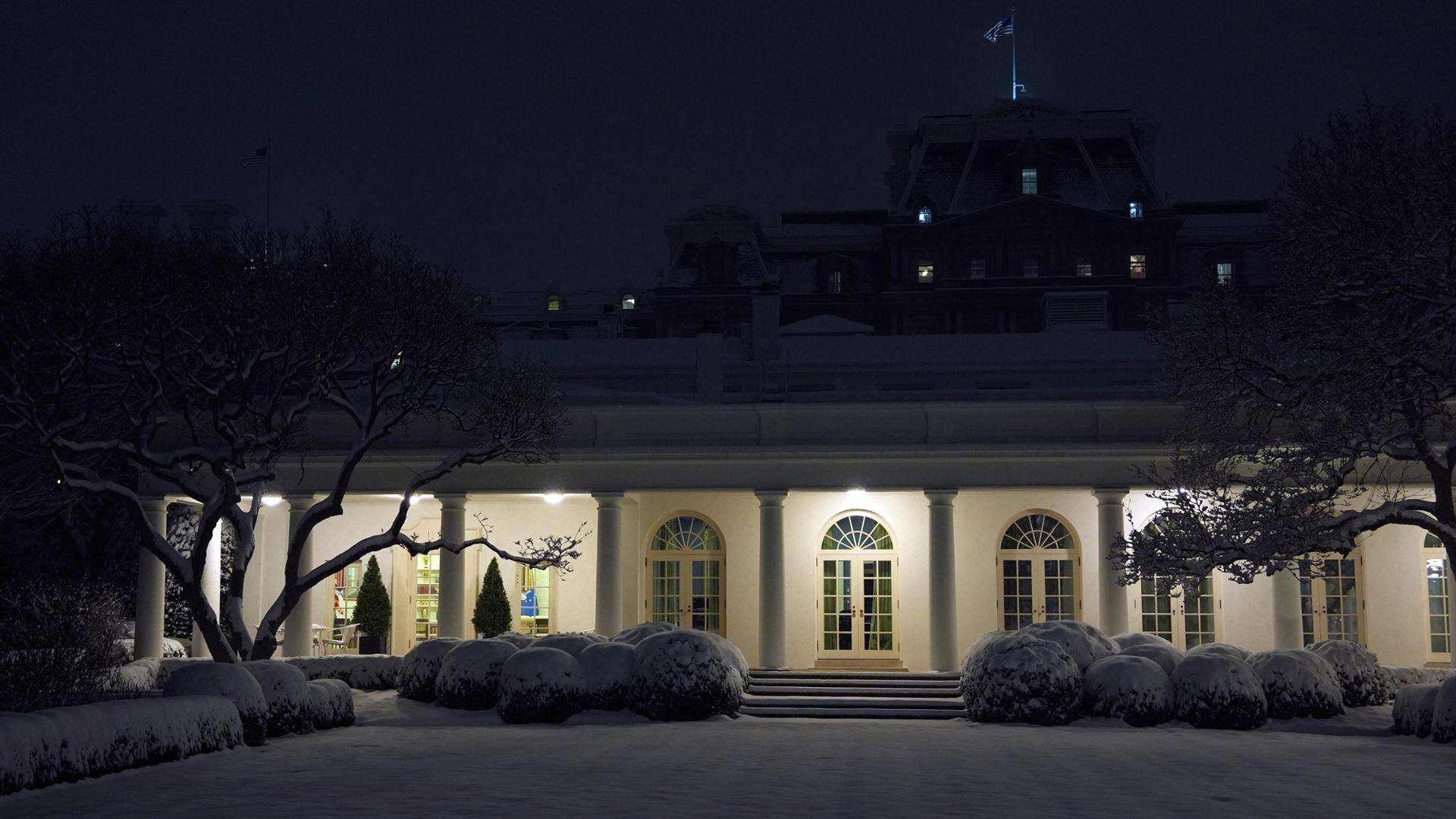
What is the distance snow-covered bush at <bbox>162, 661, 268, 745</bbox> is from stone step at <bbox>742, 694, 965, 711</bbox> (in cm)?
792

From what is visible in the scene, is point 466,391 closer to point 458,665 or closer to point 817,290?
point 458,665

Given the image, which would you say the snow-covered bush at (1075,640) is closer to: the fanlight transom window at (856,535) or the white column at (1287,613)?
the white column at (1287,613)

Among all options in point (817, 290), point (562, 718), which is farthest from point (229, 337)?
point (817, 290)

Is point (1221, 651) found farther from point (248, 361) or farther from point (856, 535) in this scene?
point (248, 361)

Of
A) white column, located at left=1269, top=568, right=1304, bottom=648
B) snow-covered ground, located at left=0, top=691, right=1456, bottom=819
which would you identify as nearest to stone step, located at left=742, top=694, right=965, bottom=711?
snow-covered ground, located at left=0, top=691, right=1456, bottom=819

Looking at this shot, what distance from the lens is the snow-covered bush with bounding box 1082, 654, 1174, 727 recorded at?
18.7 meters

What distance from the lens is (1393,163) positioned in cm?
1814

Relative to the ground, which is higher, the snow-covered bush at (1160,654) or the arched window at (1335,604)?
the arched window at (1335,604)

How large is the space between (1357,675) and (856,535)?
10010 millimetres

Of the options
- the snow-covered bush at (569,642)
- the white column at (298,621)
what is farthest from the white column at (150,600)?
the snow-covered bush at (569,642)

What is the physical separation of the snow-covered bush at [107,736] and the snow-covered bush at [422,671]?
18.7 feet

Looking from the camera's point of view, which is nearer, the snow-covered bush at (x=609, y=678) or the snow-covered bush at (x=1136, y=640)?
the snow-covered bush at (x=609, y=678)

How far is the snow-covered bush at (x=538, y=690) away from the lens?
1892cm

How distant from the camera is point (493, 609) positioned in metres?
28.4
